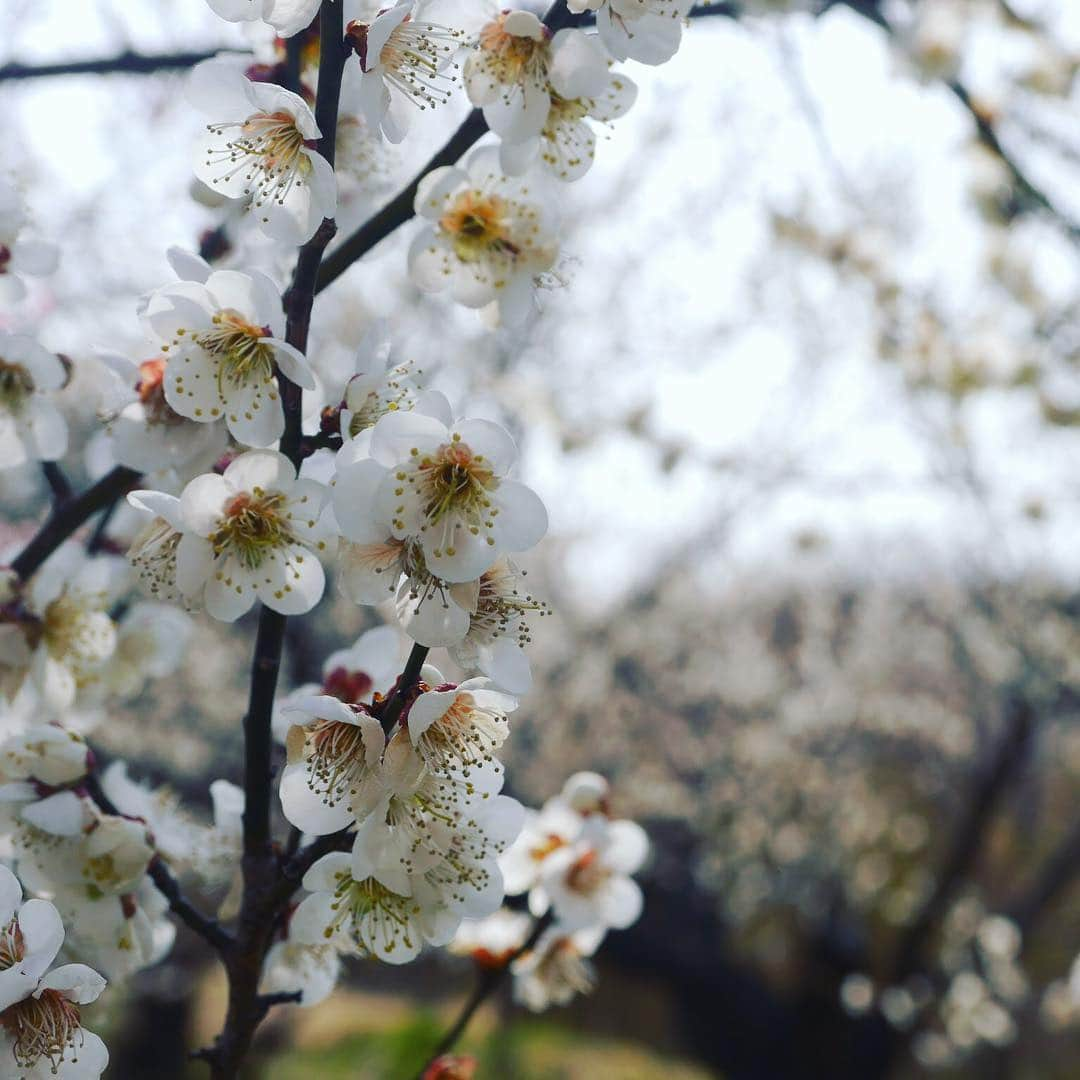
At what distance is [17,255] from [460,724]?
0.73 metres

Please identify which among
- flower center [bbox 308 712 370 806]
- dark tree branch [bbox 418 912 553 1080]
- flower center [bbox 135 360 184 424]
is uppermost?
flower center [bbox 135 360 184 424]

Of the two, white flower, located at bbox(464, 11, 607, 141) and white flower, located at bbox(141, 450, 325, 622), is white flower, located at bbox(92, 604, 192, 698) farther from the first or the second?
white flower, located at bbox(464, 11, 607, 141)

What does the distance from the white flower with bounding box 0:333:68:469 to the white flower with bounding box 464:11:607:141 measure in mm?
537

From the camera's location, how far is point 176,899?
853mm

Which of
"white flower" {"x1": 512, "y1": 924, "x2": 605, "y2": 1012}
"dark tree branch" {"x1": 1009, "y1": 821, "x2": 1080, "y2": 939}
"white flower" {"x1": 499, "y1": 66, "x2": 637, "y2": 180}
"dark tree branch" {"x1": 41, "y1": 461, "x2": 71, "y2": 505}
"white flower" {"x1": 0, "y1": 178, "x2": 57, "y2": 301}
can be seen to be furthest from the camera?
"dark tree branch" {"x1": 1009, "y1": 821, "x2": 1080, "y2": 939}

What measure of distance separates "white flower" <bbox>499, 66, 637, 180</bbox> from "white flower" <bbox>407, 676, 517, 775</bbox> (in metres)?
0.45

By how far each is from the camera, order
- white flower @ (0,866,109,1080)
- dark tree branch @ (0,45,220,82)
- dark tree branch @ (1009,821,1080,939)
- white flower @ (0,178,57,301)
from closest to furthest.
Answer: white flower @ (0,866,109,1080) → white flower @ (0,178,57,301) → dark tree branch @ (0,45,220,82) → dark tree branch @ (1009,821,1080,939)

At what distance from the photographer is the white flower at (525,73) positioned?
0.81 m

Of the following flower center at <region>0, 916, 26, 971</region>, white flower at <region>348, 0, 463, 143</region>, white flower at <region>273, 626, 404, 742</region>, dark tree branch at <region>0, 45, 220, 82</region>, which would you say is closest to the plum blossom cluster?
white flower at <region>273, 626, 404, 742</region>

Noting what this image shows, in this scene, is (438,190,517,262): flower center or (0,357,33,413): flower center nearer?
(438,190,517,262): flower center

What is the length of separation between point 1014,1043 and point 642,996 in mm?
3103

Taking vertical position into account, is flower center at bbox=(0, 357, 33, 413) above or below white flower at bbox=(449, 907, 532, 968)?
above

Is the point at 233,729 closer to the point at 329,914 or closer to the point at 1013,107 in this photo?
the point at 1013,107

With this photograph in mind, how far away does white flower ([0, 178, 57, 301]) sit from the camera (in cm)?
100
